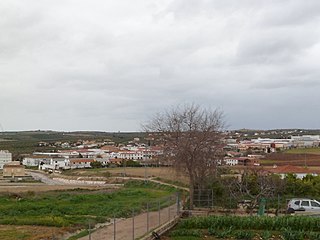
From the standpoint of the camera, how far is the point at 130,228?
906 inches

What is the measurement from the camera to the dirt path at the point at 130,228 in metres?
20.3

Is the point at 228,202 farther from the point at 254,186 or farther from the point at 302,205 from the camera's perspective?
the point at 302,205

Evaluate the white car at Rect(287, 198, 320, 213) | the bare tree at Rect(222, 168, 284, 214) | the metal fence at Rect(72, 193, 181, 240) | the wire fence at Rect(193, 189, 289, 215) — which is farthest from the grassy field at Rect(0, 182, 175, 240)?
the white car at Rect(287, 198, 320, 213)

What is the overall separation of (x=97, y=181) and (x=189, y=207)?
120 ft

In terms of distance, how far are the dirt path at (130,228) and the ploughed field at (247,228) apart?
111cm

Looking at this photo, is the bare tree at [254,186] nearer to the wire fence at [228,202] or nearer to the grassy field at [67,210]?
the wire fence at [228,202]

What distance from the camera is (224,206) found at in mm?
31766

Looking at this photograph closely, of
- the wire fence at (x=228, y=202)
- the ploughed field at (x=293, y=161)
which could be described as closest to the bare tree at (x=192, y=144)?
the wire fence at (x=228, y=202)

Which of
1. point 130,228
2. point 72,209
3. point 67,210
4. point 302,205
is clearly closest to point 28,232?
point 130,228

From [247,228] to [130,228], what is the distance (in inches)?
220

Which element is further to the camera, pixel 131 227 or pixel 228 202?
pixel 228 202

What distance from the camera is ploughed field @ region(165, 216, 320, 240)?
21.8 m

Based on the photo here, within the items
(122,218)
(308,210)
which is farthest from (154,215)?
(308,210)

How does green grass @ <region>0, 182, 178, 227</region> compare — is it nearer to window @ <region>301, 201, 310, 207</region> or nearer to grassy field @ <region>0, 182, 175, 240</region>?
grassy field @ <region>0, 182, 175, 240</region>
